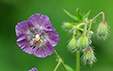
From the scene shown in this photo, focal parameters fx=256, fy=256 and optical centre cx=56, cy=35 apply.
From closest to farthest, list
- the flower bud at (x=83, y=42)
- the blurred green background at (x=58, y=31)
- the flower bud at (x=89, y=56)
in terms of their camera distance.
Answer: the flower bud at (x=83, y=42) < the flower bud at (x=89, y=56) < the blurred green background at (x=58, y=31)

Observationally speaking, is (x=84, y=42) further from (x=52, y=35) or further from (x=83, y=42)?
(x=52, y=35)

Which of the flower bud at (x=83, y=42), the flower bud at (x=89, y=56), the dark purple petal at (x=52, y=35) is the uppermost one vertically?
the dark purple petal at (x=52, y=35)

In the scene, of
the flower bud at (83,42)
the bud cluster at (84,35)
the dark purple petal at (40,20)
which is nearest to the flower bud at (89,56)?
the bud cluster at (84,35)

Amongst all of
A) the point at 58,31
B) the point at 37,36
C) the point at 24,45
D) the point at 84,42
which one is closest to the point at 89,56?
the point at 84,42

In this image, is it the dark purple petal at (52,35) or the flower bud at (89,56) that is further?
the flower bud at (89,56)

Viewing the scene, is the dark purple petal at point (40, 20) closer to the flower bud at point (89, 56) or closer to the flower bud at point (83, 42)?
the flower bud at point (83, 42)

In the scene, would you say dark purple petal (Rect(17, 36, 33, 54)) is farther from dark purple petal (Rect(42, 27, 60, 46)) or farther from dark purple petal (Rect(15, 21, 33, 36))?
dark purple petal (Rect(42, 27, 60, 46))

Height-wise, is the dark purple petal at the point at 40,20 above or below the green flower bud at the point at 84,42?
above

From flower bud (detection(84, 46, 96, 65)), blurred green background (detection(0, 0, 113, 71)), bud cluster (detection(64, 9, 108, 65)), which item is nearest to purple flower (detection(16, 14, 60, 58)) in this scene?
bud cluster (detection(64, 9, 108, 65))

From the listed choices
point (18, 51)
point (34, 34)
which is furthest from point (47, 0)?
point (34, 34)

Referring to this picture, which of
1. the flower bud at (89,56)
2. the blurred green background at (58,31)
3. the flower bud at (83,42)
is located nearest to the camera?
the flower bud at (83,42)
